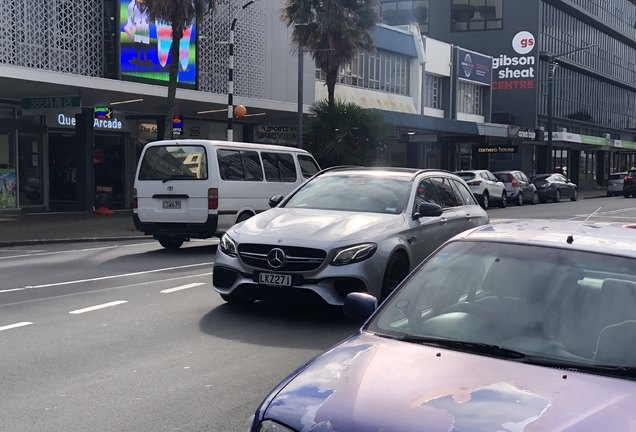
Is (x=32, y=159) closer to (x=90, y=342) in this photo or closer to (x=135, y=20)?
(x=135, y=20)

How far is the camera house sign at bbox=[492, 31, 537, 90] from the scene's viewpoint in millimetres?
59594

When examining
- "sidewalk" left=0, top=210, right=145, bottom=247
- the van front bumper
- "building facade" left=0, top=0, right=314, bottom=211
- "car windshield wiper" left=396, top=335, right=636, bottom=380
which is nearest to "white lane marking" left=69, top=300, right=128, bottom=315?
the van front bumper

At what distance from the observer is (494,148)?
155ft

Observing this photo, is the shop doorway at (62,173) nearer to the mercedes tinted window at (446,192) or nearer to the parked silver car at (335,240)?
the mercedes tinted window at (446,192)

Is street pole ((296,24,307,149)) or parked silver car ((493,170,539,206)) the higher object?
street pole ((296,24,307,149))

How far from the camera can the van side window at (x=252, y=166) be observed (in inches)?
619

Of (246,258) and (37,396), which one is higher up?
(246,258)

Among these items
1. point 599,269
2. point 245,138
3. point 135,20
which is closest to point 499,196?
point 245,138

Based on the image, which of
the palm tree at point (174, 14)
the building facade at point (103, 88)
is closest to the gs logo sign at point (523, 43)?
the building facade at point (103, 88)

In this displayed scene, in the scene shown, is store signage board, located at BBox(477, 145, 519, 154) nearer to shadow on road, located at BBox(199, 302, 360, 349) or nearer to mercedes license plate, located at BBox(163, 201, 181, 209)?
mercedes license plate, located at BBox(163, 201, 181, 209)

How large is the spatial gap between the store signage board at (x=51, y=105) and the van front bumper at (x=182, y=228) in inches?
358

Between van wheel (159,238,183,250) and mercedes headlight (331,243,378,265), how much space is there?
8.48m

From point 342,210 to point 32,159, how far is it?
1967cm

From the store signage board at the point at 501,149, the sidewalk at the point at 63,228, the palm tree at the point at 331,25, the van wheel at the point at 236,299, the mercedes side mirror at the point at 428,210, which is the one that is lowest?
the sidewalk at the point at 63,228
